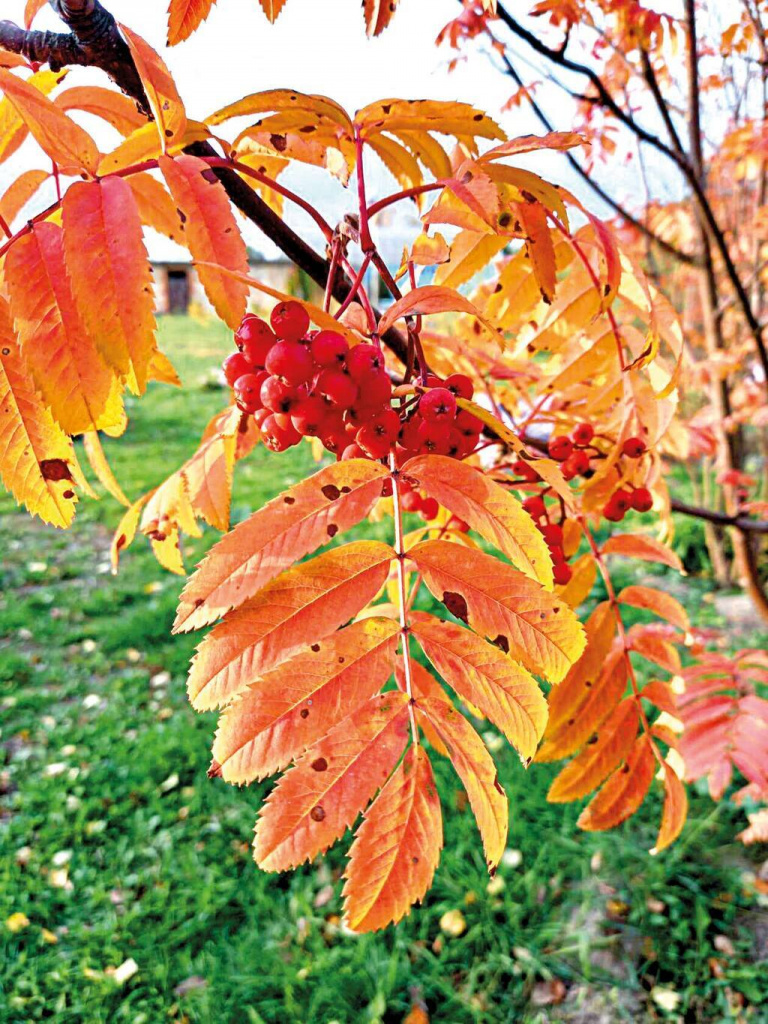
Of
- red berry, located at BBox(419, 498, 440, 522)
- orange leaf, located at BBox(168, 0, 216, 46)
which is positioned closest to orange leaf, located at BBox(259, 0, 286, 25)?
orange leaf, located at BBox(168, 0, 216, 46)

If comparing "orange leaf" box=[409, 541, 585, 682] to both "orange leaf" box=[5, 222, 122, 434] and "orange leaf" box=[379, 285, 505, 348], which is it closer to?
"orange leaf" box=[379, 285, 505, 348]

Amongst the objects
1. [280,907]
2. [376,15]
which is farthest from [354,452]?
[280,907]

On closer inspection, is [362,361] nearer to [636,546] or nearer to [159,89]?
[159,89]

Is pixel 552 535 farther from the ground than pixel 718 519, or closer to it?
farther from the ground

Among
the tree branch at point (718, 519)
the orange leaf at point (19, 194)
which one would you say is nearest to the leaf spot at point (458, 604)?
the orange leaf at point (19, 194)

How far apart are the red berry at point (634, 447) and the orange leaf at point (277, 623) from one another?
1.67 ft

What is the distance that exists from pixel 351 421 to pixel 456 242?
0.45 m

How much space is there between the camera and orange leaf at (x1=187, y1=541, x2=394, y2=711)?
673 mm

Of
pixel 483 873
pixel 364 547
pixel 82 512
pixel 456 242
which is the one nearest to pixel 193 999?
pixel 483 873

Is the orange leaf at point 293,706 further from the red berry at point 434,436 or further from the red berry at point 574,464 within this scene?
the red berry at point 574,464

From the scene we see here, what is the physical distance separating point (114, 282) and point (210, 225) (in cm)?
14

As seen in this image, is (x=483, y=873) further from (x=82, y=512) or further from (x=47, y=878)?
(x=82, y=512)

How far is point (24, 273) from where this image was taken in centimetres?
67

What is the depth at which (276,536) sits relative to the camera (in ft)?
2.29
